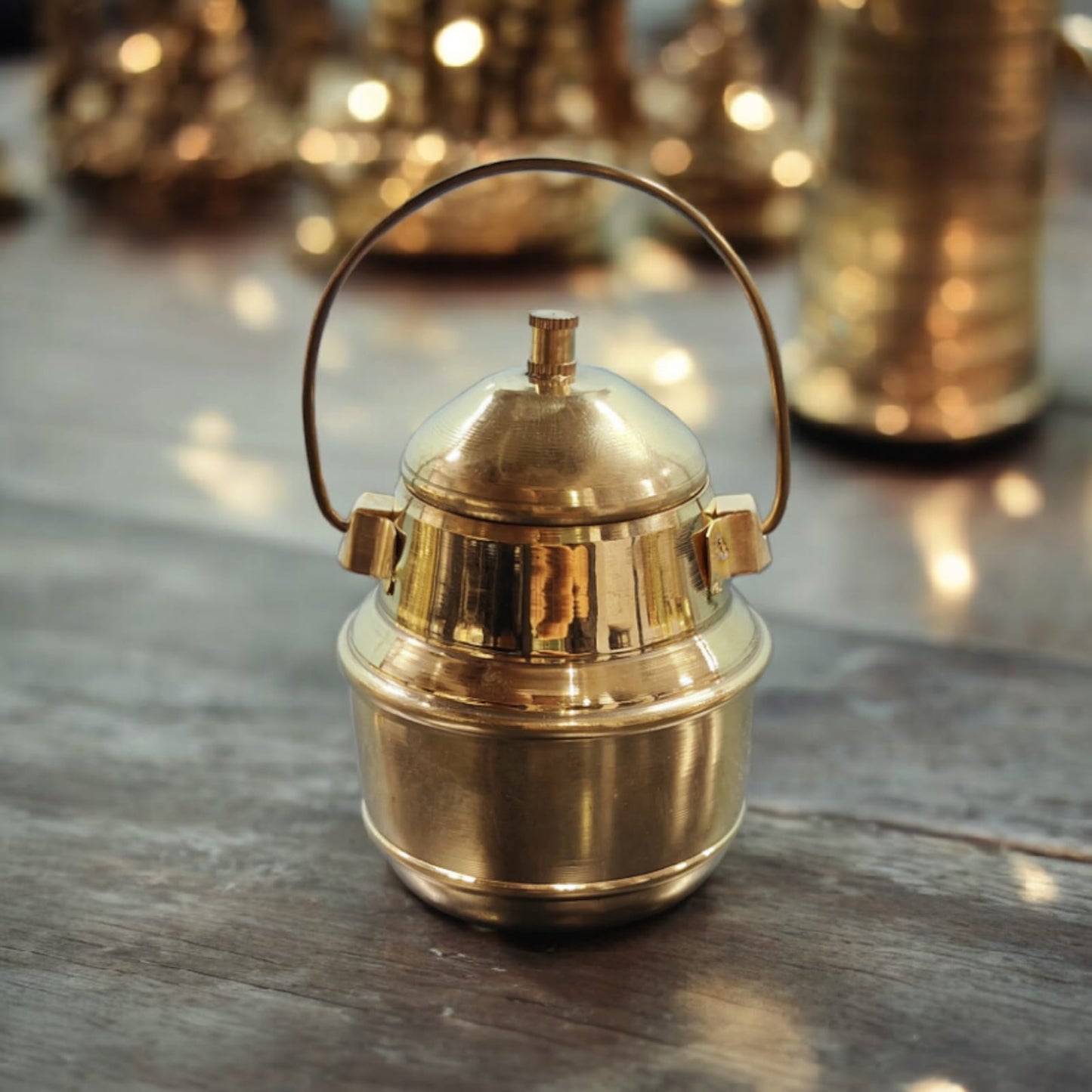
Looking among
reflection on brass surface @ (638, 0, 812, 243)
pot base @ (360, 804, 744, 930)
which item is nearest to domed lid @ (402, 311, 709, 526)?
pot base @ (360, 804, 744, 930)

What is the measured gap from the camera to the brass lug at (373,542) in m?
0.73

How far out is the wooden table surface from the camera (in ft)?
2.24

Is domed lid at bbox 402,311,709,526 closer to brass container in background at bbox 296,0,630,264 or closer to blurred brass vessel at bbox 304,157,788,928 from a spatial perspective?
blurred brass vessel at bbox 304,157,788,928

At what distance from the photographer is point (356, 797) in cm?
90

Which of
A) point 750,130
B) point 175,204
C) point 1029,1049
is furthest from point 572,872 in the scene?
point 175,204

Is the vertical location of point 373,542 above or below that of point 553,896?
above

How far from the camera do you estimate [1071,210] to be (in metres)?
2.34

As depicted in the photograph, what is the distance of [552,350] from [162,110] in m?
1.71

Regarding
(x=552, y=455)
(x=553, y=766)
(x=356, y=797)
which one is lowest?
(x=356, y=797)

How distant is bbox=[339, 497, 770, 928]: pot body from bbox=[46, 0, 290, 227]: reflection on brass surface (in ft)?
5.61

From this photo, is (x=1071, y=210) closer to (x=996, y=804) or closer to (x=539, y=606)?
(x=996, y=804)

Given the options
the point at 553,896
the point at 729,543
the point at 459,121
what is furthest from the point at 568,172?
the point at 459,121

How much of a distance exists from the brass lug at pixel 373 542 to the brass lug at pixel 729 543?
0.15m

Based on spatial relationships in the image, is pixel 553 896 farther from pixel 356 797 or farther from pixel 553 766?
pixel 356 797
